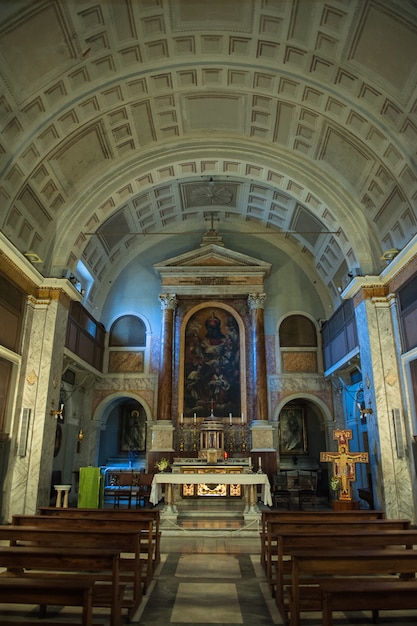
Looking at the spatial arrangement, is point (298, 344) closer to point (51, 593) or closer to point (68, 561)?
point (68, 561)

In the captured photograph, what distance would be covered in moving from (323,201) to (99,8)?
780 centimetres

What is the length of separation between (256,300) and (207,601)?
13940mm

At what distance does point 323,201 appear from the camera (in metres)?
14.0

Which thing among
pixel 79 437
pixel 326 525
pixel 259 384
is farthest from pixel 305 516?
pixel 79 437

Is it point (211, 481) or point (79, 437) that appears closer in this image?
point (211, 481)

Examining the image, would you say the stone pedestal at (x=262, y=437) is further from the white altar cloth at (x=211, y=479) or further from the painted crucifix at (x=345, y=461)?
the painted crucifix at (x=345, y=461)

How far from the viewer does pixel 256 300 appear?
744 inches

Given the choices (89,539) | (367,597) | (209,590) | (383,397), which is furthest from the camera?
(383,397)

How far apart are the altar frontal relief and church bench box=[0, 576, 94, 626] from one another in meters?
13.9

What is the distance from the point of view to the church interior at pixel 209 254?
10.7 m

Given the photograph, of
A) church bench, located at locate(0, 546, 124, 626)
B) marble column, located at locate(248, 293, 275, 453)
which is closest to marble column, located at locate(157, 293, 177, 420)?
marble column, located at locate(248, 293, 275, 453)

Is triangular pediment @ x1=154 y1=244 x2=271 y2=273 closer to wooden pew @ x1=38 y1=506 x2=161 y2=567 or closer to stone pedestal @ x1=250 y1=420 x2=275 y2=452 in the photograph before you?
stone pedestal @ x1=250 y1=420 x2=275 y2=452

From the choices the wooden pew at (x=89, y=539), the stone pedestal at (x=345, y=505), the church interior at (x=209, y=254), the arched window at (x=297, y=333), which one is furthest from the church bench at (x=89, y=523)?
the arched window at (x=297, y=333)

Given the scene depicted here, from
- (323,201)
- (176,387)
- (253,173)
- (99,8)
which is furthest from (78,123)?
(176,387)
